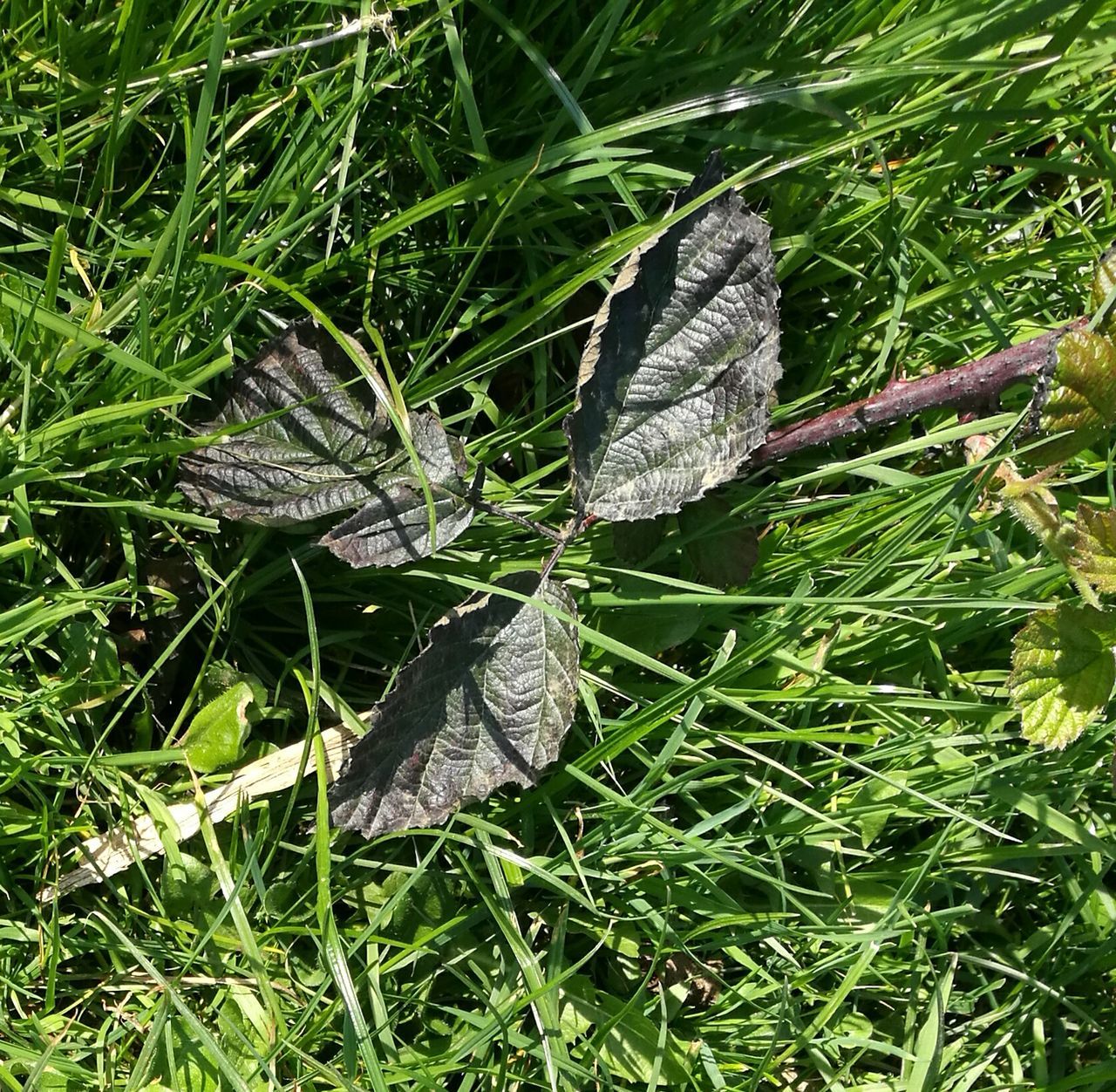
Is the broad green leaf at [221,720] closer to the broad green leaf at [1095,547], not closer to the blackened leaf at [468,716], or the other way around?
the blackened leaf at [468,716]

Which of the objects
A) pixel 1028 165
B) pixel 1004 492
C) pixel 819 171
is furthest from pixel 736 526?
pixel 1028 165

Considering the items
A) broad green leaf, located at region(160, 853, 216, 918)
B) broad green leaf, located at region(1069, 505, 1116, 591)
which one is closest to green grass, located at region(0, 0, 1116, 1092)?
broad green leaf, located at region(160, 853, 216, 918)

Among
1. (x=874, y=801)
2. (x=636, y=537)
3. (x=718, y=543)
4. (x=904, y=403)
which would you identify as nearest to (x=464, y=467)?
(x=636, y=537)

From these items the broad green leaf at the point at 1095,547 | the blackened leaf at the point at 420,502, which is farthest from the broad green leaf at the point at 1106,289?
the blackened leaf at the point at 420,502

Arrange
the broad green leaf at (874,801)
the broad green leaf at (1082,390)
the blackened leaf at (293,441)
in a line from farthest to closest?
the broad green leaf at (874,801) < the blackened leaf at (293,441) < the broad green leaf at (1082,390)

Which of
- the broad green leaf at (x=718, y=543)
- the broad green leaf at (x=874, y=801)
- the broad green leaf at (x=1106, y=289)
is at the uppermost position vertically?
the broad green leaf at (x=1106, y=289)

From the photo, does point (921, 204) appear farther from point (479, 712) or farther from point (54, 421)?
point (54, 421)
